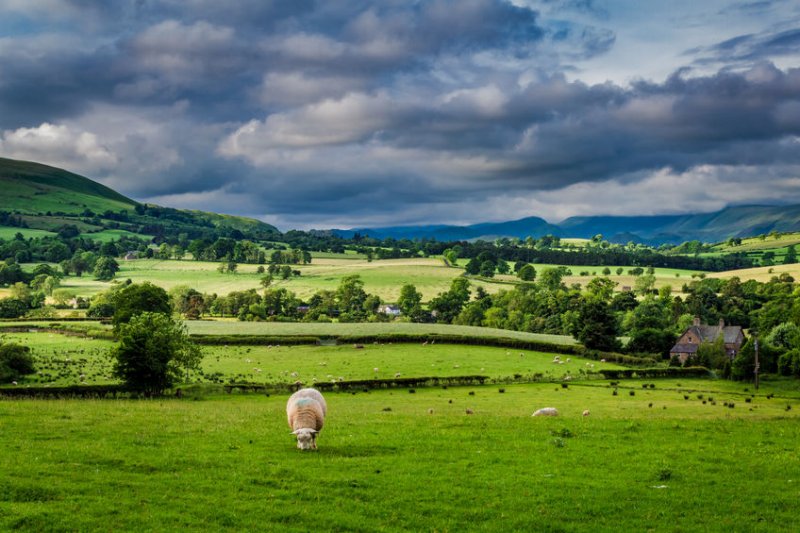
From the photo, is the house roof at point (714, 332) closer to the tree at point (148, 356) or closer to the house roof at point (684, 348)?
the house roof at point (684, 348)

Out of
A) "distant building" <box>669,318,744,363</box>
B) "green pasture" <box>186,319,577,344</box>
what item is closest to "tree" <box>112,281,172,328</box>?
"green pasture" <box>186,319,577,344</box>

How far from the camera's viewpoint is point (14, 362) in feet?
215

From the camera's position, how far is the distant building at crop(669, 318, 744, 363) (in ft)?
385

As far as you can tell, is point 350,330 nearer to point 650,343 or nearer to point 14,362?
point 650,343

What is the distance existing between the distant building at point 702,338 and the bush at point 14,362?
300 ft

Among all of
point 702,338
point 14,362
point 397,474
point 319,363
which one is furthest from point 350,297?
point 397,474

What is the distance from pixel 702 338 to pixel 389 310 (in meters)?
84.9

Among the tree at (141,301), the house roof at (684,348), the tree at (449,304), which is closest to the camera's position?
the tree at (141,301)

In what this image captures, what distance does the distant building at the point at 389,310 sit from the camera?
18238 centimetres

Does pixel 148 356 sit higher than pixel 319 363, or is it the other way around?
pixel 148 356

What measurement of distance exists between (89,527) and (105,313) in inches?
5865

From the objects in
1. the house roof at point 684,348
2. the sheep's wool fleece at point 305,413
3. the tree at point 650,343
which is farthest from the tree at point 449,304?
the sheep's wool fleece at point 305,413

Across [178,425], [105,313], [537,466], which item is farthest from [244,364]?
[105,313]

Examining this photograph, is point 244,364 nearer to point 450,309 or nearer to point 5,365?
point 5,365
